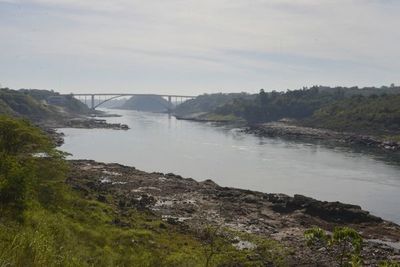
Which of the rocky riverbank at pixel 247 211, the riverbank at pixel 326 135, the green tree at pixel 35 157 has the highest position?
the green tree at pixel 35 157

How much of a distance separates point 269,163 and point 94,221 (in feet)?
179

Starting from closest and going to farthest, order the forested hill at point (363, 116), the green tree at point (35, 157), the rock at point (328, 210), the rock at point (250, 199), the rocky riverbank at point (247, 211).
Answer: the green tree at point (35, 157)
the rocky riverbank at point (247, 211)
the rock at point (328, 210)
the rock at point (250, 199)
the forested hill at point (363, 116)

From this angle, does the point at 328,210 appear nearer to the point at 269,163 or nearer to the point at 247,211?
the point at 247,211

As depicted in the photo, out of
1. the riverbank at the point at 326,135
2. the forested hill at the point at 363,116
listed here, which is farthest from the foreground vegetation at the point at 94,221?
the forested hill at the point at 363,116

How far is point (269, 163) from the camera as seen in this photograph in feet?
283

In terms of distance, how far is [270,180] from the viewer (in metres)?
70.4

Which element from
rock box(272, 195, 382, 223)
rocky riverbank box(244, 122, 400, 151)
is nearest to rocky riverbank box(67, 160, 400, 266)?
rock box(272, 195, 382, 223)

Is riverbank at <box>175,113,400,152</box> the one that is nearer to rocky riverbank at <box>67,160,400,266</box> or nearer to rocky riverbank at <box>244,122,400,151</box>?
rocky riverbank at <box>244,122,400,151</box>

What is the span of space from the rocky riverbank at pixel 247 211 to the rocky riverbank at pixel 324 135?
219 feet

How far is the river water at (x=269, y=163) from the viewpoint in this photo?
6316 cm

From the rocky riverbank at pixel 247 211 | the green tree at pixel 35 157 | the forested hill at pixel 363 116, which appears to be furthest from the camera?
the forested hill at pixel 363 116

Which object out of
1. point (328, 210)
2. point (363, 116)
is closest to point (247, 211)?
point (328, 210)

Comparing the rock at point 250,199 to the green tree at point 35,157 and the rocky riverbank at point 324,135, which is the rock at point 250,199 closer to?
the green tree at point 35,157

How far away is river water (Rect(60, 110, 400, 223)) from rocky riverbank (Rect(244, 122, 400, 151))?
1100cm
